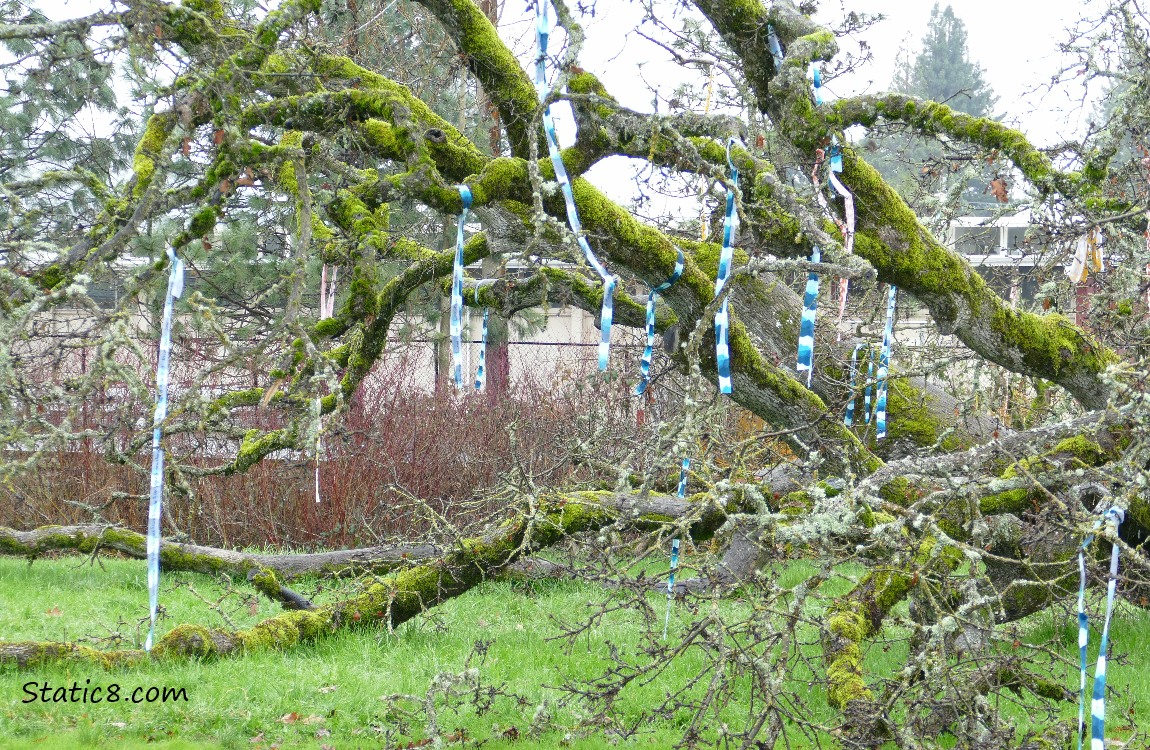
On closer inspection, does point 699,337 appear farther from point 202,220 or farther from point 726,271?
point 202,220

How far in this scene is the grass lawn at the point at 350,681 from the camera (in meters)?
4.91

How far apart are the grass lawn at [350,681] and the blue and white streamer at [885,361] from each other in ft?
4.52

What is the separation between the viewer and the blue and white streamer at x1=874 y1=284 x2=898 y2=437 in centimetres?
499

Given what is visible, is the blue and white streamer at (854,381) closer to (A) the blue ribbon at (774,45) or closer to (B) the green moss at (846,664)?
(B) the green moss at (846,664)

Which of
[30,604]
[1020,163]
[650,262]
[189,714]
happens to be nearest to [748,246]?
[650,262]

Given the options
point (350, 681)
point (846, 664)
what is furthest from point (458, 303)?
point (350, 681)

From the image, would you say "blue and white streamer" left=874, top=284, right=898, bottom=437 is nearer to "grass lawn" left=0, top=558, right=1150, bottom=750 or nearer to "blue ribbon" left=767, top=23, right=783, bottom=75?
"blue ribbon" left=767, top=23, right=783, bottom=75

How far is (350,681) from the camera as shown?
5.75 m

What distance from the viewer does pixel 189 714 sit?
5.05 metres

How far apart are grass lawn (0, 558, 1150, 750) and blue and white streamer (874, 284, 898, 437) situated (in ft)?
4.52

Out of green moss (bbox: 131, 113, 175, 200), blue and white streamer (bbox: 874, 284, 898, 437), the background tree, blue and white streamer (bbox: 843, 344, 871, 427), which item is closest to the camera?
the background tree

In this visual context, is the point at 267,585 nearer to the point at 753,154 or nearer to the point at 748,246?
the point at 748,246

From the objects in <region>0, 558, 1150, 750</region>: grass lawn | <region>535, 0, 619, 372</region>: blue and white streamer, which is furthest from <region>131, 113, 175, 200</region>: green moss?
<region>0, 558, 1150, 750</region>: grass lawn

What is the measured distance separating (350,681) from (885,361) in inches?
136
